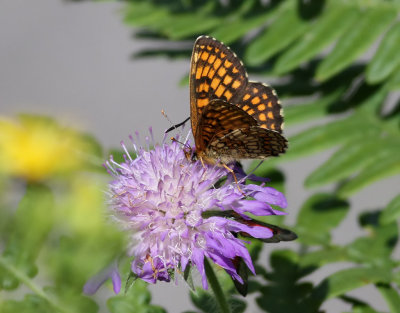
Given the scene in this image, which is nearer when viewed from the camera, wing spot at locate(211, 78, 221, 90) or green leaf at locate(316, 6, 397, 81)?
wing spot at locate(211, 78, 221, 90)

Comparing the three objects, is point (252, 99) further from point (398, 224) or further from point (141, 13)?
point (141, 13)

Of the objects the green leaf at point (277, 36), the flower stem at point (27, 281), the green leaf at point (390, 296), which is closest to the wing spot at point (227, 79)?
the green leaf at point (277, 36)

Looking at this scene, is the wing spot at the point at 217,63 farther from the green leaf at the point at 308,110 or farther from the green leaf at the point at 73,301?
the green leaf at the point at 73,301

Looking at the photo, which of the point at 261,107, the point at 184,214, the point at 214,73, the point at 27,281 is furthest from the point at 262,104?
the point at 27,281

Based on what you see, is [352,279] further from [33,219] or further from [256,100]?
[33,219]

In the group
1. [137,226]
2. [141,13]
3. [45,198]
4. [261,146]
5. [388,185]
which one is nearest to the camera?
[45,198]

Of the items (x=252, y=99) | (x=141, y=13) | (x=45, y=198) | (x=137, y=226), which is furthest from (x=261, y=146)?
(x=141, y=13)

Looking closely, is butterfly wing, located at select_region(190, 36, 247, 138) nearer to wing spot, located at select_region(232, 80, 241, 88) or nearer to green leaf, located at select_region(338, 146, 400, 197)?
wing spot, located at select_region(232, 80, 241, 88)

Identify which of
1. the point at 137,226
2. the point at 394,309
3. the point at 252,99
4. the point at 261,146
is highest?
the point at 252,99

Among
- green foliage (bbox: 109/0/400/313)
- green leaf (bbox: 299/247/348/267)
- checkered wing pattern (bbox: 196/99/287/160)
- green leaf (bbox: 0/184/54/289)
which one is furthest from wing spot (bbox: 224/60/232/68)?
green leaf (bbox: 0/184/54/289)
